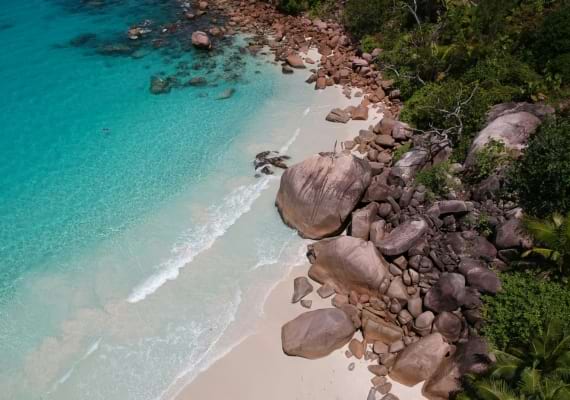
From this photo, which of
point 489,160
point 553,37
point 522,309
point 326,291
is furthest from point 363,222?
point 553,37

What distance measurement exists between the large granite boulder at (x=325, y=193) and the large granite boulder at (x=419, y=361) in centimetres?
606

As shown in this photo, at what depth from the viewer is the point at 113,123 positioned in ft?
88.5

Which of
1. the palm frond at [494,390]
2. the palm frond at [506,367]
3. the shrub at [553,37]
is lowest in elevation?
the palm frond at [506,367]

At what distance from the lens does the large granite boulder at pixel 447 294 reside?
15500 mm

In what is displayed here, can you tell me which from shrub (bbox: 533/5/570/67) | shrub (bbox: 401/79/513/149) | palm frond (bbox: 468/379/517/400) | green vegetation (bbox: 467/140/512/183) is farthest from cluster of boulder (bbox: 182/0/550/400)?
shrub (bbox: 533/5/570/67)

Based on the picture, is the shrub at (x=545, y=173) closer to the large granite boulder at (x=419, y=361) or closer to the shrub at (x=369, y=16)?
the large granite boulder at (x=419, y=361)

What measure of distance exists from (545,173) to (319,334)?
9.51m

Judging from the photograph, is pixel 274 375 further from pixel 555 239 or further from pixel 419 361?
pixel 555 239

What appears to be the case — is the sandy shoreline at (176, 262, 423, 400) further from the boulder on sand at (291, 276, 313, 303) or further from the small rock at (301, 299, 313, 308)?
the boulder on sand at (291, 276, 313, 303)

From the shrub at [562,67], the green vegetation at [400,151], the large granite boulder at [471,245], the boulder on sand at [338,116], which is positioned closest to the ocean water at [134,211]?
the boulder on sand at [338,116]

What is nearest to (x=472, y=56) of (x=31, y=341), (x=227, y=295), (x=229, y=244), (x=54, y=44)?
(x=229, y=244)

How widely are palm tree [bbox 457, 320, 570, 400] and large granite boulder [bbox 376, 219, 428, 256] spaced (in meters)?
5.27

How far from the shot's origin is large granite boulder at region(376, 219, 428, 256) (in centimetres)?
1731

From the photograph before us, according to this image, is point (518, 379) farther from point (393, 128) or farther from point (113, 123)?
point (113, 123)
